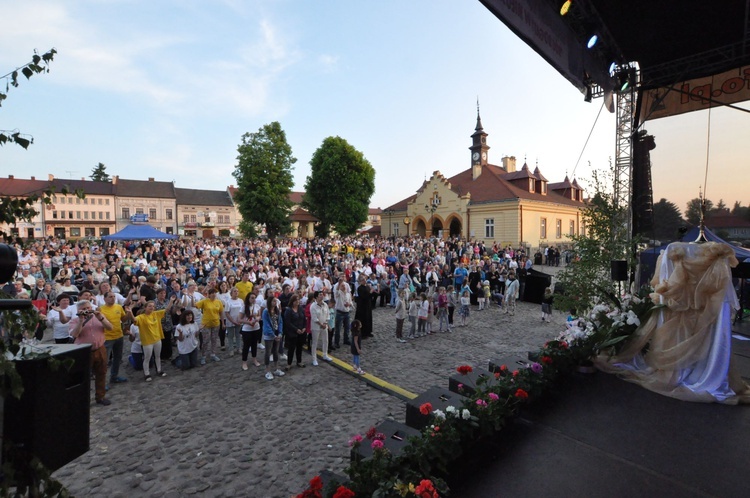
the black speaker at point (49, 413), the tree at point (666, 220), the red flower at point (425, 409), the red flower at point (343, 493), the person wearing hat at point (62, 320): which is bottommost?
the red flower at point (343, 493)

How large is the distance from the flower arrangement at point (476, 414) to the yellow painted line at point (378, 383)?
2.43 m

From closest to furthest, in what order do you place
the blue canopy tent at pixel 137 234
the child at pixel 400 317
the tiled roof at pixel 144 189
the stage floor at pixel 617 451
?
the stage floor at pixel 617 451
the child at pixel 400 317
the blue canopy tent at pixel 137 234
the tiled roof at pixel 144 189

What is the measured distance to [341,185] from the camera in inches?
1703

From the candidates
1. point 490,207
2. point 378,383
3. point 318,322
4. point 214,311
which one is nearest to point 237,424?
point 378,383

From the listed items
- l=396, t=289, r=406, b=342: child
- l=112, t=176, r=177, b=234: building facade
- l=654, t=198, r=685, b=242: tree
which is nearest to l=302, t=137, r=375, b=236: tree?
l=396, t=289, r=406, b=342: child

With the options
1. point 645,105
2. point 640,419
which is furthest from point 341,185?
point 640,419

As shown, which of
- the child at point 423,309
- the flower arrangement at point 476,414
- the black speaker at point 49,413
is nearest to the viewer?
the black speaker at point 49,413

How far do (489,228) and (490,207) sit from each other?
200 centimetres

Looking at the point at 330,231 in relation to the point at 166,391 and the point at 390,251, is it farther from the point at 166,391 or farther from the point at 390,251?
the point at 166,391

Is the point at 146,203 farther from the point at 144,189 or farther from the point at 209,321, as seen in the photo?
the point at 209,321

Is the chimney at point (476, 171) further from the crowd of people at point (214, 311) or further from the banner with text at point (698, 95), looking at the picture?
the banner with text at point (698, 95)

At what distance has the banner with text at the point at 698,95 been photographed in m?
9.17

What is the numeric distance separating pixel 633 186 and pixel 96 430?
43.9 feet

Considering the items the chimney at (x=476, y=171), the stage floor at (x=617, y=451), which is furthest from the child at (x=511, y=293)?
the chimney at (x=476, y=171)
